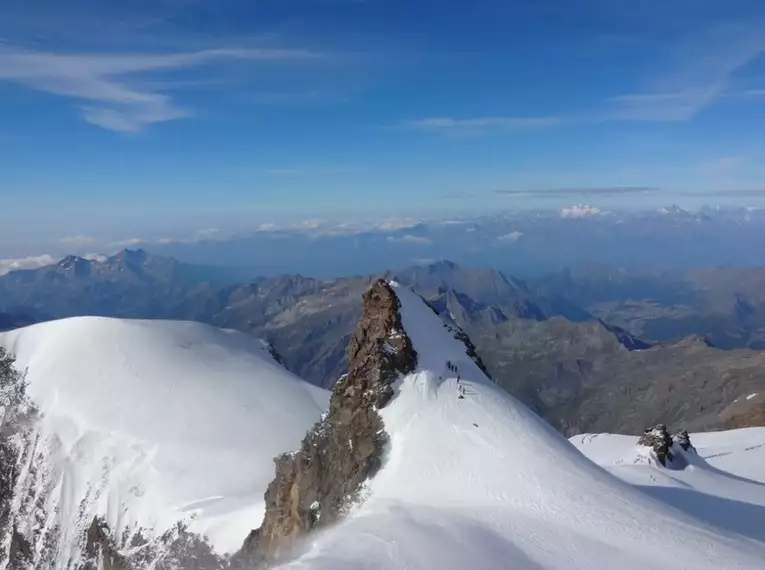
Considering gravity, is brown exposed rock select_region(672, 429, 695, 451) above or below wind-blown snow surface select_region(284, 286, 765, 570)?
below

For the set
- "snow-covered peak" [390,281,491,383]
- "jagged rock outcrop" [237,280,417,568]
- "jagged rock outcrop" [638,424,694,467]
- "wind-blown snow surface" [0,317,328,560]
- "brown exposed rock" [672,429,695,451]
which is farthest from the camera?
"brown exposed rock" [672,429,695,451]

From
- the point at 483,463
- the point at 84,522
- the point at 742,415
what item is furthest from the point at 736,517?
the point at 742,415

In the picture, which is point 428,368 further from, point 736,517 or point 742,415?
point 742,415

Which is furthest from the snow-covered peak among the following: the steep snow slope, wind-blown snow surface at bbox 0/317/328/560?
wind-blown snow surface at bbox 0/317/328/560

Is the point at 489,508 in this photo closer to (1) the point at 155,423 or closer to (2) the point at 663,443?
(2) the point at 663,443

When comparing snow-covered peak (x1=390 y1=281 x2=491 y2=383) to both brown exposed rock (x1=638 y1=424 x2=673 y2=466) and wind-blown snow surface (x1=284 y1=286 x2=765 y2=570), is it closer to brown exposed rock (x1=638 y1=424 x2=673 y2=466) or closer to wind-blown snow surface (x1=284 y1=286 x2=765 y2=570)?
wind-blown snow surface (x1=284 y1=286 x2=765 y2=570)

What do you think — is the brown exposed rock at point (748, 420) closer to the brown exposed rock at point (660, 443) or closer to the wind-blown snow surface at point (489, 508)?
the brown exposed rock at point (660, 443)

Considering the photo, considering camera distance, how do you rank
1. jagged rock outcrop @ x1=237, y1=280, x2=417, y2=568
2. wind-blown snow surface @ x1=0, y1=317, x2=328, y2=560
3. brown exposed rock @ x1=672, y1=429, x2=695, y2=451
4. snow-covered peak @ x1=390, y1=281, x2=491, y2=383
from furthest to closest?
brown exposed rock @ x1=672, y1=429, x2=695, y2=451 → wind-blown snow surface @ x1=0, y1=317, x2=328, y2=560 → snow-covered peak @ x1=390, y1=281, x2=491, y2=383 → jagged rock outcrop @ x1=237, y1=280, x2=417, y2=568

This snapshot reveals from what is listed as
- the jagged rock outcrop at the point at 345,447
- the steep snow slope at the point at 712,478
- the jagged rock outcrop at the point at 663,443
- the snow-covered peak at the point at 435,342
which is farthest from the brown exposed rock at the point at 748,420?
the jagged rock outcrop at the point at 345,447
